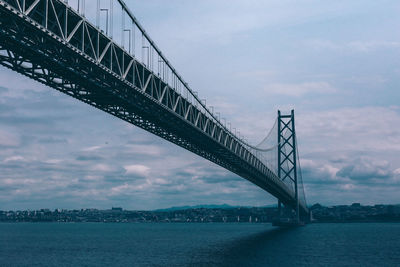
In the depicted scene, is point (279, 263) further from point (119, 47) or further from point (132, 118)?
point (119, 47)

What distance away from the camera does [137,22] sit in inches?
1169

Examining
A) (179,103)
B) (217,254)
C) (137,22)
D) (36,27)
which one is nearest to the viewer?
(36,27)

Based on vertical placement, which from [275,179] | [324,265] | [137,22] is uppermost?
[137,22]

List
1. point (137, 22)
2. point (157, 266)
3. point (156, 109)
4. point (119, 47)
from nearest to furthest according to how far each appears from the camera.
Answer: point (119, 47), point (137, 22), point (156, 109), point (157, 266)

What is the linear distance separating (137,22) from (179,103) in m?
9.38

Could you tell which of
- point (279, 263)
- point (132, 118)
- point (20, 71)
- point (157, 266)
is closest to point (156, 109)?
point (132, 118)

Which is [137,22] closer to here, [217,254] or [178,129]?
[178,129]

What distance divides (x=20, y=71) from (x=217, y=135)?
30.2 m

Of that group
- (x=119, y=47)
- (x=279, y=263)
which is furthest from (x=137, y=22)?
(x=279, y=263)

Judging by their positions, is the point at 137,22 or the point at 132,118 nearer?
the point at 137,22

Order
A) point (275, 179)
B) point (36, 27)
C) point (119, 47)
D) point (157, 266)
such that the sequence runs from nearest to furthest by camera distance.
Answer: point (36, 27)
point (119, 47)
point (157, 266)
point (275, 179)

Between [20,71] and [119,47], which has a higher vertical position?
[119,47]

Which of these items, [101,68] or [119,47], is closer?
[101,68]

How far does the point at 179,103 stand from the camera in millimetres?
37594
